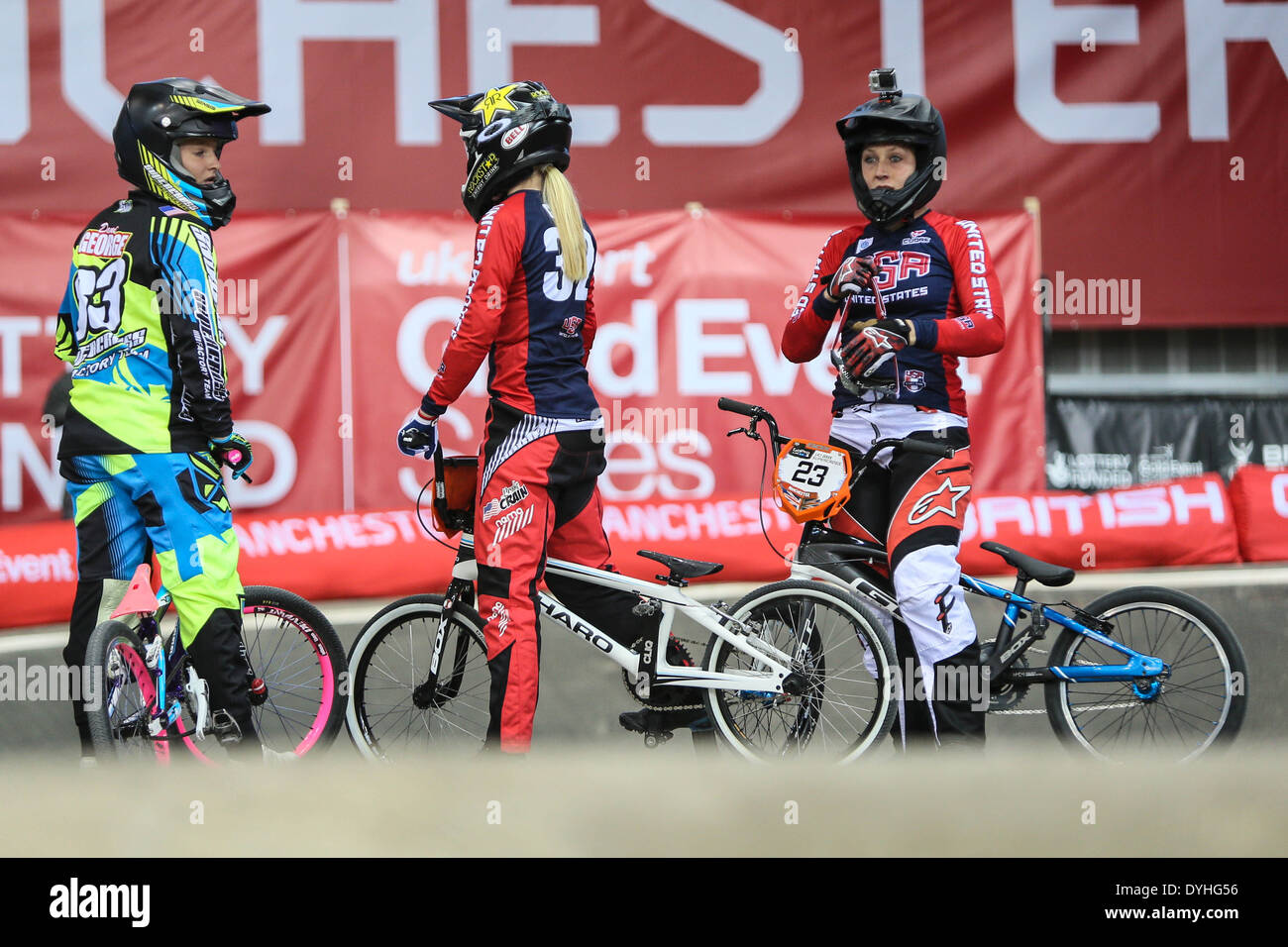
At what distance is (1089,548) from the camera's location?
6.04 m

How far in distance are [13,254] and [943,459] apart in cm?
527

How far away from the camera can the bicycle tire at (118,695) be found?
3.81 metres

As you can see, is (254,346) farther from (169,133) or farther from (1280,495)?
(1280,495)

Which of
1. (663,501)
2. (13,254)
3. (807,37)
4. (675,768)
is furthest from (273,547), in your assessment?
(807,37)

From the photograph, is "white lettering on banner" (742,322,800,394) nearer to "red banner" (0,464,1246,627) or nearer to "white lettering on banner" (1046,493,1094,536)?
"red banner" (0,464,1246,627)

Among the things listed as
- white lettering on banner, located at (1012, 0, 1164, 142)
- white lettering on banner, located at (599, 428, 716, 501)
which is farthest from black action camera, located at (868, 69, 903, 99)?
white lettering on banner, located at (1012, 0, 1164, 142)

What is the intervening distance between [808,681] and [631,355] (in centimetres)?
364

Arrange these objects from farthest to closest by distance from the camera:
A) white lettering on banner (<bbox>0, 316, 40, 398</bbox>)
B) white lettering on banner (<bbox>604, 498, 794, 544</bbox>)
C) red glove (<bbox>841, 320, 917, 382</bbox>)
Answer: white lettering on banner (<bbox>0, 316, 40, 398</bbox>)
white lettering on banner (<bbox>604, 498, 794, 544</bbox>)
red glove (<bbox>841, 320, 917, 382</bbox>)

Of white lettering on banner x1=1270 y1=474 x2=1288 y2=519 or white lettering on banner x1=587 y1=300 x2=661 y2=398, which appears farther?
white lettering on banner x1=587 y1=300 x2=661 y2=398

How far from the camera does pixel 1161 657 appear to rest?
4473 millimetres

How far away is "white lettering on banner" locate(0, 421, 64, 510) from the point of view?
7.28 m

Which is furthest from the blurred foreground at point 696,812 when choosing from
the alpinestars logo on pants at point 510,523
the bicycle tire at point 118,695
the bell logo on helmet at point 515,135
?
the bell logo on helmet at point 515,135

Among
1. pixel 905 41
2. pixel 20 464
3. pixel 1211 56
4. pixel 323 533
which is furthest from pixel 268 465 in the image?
pixel 1211 56

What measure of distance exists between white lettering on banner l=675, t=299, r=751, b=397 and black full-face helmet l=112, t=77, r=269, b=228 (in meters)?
3.70
